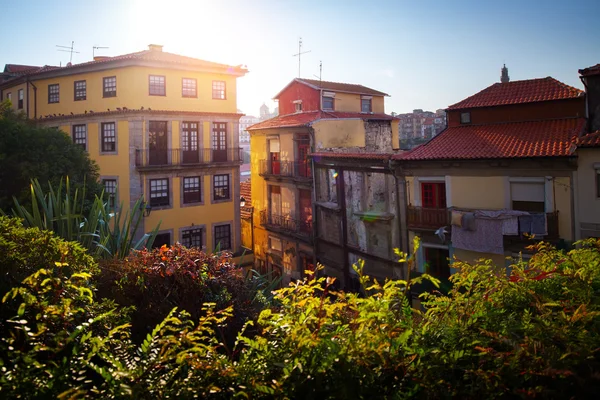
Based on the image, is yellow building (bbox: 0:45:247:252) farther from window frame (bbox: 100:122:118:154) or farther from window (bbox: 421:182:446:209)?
window (bbox: 421:182:446:209)

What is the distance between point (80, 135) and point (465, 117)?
857 inches

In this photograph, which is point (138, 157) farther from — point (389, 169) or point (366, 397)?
point (366, 397)

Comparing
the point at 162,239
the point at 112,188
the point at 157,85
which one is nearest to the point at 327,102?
the point at 157,85

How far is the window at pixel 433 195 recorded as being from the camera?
2164 cm

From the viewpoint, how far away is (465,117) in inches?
943

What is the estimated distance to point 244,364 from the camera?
3398 mm

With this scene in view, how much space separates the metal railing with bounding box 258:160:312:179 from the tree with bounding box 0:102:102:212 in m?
13.3

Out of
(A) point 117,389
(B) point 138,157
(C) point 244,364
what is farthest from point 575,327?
(B) point 138,157

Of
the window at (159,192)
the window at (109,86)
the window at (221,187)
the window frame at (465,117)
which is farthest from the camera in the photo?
the window at (221,187)

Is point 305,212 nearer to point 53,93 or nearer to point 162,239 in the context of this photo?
point 162,239

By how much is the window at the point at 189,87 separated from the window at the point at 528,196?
18754 millimetres

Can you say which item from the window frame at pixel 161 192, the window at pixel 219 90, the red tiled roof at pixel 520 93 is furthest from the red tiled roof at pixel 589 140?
the window frame at pixel 161 192

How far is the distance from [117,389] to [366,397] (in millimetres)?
1558

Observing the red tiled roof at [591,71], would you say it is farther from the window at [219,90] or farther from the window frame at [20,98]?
the window frame at [20,98]
